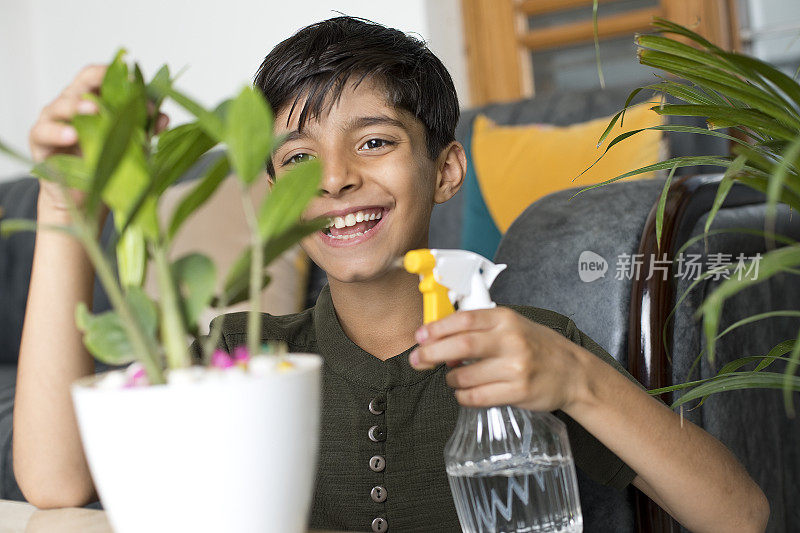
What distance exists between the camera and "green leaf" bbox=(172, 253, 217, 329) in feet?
1.39

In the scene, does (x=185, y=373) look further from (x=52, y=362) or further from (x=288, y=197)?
(x=52, y=362)

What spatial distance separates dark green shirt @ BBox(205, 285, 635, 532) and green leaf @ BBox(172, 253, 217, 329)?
1.50ft

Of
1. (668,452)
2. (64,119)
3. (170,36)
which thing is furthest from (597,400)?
(170,36)

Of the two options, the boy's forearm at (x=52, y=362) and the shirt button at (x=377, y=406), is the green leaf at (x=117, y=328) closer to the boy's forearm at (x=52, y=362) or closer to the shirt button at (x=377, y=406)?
the boy's forearm at (x=52, y=362)

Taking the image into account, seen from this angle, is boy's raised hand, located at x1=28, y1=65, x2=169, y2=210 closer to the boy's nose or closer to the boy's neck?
the boy's nose

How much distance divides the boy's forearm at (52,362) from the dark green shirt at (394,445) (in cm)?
Result: 30

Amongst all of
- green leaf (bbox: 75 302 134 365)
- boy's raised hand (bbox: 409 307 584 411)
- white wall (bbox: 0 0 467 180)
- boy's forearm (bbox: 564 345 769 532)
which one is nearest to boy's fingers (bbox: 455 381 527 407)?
boy's raised hand (bbox: 409 307 584 411)

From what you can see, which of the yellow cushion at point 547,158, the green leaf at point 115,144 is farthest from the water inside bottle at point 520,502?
the yellow cushion at point 547,158

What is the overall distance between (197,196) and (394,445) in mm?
527

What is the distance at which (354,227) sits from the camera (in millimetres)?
982

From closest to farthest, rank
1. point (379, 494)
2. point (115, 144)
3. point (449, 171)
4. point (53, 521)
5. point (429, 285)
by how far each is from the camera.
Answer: point (115, 144) < point (429, 285) < point (53, 521) < point (379, 494) < point (449, 171)

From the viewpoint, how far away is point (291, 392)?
1.32 ft

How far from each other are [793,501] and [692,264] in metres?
0.47

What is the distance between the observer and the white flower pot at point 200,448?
0.39m
